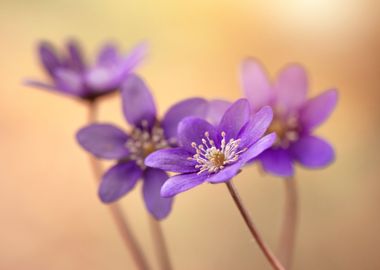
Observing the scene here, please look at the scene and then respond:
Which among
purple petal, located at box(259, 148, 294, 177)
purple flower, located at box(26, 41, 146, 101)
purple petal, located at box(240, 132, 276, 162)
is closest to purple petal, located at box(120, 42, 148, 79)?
purple flower, located at box(26, 41, 146, 101)

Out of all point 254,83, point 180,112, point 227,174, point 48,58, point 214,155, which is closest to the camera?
point 227,174

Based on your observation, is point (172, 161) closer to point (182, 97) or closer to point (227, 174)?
point (227, 174)

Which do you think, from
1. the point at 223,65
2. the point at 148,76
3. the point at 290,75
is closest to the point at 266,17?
the point at 223,65

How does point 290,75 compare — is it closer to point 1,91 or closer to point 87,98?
point 87,98

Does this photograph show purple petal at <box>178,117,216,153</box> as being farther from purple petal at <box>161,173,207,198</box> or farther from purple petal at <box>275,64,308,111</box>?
purple petal at <box>275,64,308,111</box>

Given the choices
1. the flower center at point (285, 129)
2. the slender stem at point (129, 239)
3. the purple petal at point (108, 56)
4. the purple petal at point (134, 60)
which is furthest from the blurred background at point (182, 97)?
the flower center at point (285, 129)

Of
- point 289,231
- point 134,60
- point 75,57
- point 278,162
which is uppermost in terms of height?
point 75,57

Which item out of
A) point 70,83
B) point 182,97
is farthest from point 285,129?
point 182,97
